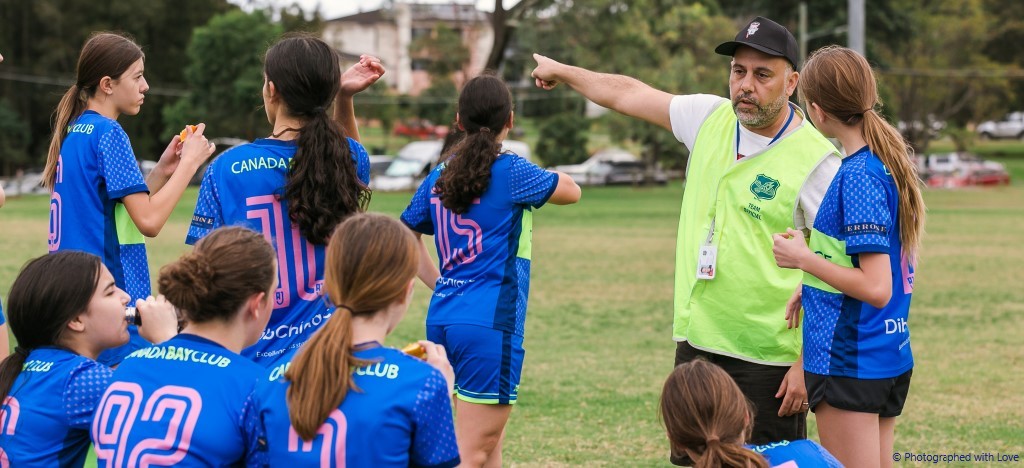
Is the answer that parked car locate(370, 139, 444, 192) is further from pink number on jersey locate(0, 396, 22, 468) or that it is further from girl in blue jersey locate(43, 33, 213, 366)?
pink number on jersey locate(0, 396, 22, 468)

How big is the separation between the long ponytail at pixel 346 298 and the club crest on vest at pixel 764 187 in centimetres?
199

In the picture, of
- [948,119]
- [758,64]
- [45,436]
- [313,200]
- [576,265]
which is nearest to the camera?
[45,436]

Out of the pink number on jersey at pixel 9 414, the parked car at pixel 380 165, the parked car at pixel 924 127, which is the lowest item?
the parked car at pixel 380 165

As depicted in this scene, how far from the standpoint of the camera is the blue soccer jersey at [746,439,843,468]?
3.44 metres

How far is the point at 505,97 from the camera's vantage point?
5094 millimetres

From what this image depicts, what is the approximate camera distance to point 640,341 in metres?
11.3

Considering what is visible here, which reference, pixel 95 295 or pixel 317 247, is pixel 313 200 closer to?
pixel 317 247

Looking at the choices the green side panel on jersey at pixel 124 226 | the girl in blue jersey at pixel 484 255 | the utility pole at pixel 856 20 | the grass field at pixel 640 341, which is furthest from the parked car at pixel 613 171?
the green side panel on jersey at pixel 124 226

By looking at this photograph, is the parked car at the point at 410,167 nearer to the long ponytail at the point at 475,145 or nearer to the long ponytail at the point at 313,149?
the long ponytail at the point at 475,145

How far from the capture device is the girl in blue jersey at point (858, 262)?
4.00 meters

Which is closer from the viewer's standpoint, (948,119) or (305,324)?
(305,324)

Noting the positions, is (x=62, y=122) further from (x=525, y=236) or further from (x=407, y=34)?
(x=407, y=34)

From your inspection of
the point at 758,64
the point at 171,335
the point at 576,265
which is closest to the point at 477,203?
the point at 758,64

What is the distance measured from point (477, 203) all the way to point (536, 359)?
17.5 feet
